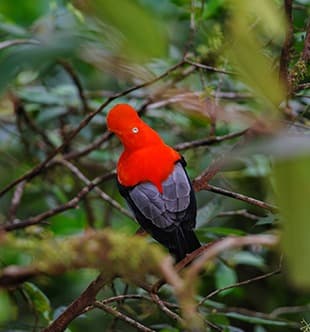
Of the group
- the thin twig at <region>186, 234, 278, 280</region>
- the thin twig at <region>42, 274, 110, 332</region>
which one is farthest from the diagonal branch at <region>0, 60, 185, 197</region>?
the thin twig at <region>186, 234, 278, 280</region>

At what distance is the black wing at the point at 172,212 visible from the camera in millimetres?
1971

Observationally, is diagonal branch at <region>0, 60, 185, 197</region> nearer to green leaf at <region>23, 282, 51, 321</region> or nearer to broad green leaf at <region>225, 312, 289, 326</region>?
green leaf at <region>23, 282, 51, 321</region>

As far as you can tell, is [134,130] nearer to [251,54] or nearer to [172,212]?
[172,212]

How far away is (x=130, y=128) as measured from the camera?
2.18 m

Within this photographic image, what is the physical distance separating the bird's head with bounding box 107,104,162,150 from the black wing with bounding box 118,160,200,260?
0.67ft

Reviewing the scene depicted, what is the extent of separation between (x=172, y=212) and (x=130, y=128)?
332mm

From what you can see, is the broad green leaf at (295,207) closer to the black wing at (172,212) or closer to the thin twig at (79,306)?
the thin twig at (79,306)

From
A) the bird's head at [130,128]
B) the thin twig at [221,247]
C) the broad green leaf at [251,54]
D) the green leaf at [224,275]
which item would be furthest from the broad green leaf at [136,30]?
the green leaf at [224,275]

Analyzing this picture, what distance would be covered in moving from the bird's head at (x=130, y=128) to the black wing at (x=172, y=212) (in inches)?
8.1

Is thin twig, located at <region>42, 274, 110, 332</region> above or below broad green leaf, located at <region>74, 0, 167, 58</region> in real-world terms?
below

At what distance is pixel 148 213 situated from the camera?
6.57 ft

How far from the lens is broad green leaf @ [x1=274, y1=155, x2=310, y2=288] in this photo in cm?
50

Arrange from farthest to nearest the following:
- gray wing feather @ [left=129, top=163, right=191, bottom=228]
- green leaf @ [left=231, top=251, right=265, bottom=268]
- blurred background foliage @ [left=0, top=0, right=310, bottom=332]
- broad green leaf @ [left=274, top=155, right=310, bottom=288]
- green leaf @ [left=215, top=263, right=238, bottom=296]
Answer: green leaf @ [left=231, top=251, right=265, bottom=268] → green leaf @ [left=215, top=263, right=238, bottom=296] → gray wing feather @ [left=129, top=163, right=191, bottom=228] → blurred background foliage @ [left=0, top=0, right=310, bottom=332] → broad green leaf @ [left=274, top=155, right=310, bottom=288]

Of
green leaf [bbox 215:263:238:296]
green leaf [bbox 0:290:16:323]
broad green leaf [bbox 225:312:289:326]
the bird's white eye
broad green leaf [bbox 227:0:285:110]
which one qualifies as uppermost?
broad green leaf [bbox 227:0:285:110]
